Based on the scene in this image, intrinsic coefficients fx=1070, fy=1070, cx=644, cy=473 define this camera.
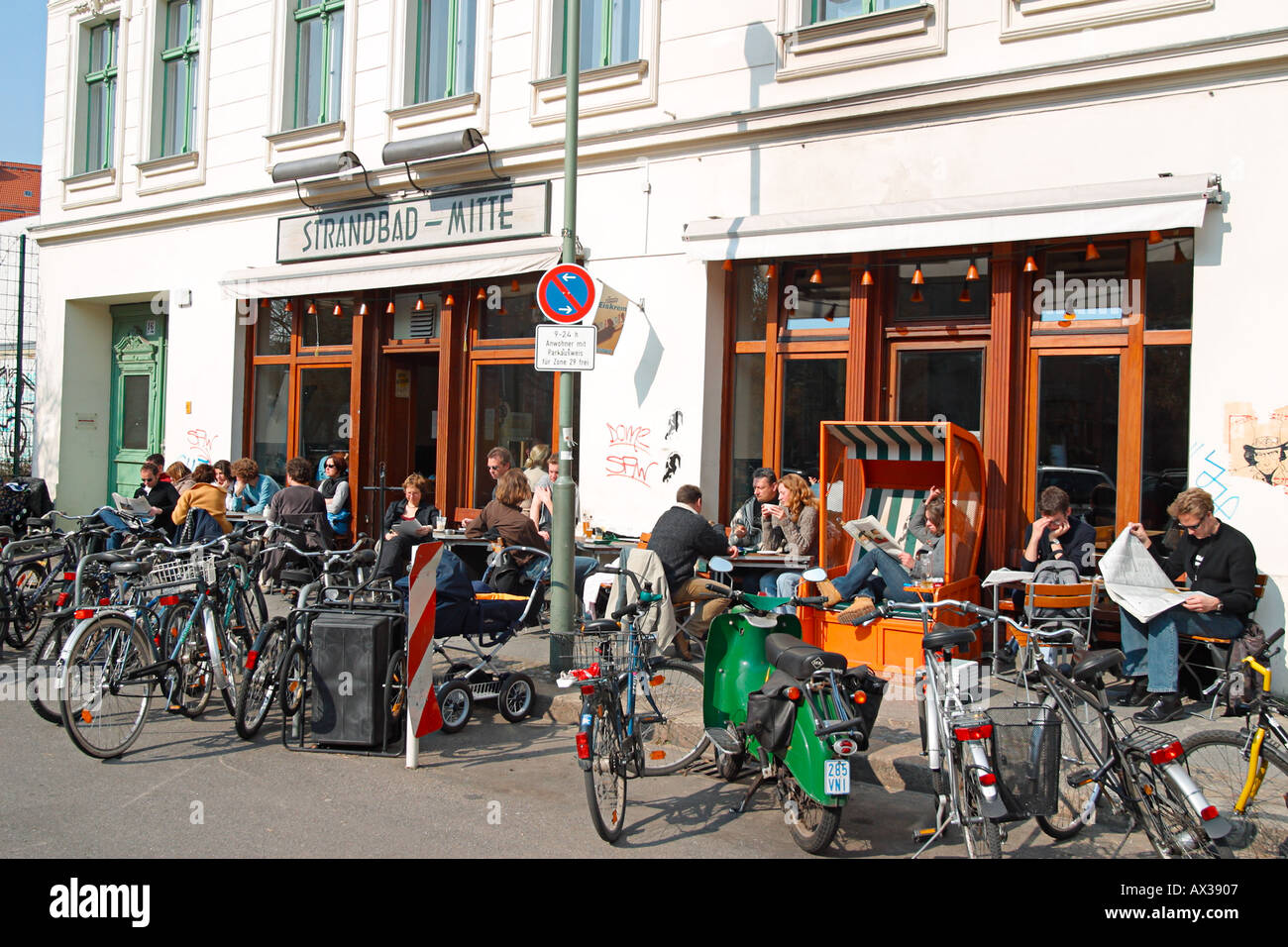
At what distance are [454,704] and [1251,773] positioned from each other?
4.44 m

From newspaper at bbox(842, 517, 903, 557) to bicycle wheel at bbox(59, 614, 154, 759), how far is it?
5097 mm

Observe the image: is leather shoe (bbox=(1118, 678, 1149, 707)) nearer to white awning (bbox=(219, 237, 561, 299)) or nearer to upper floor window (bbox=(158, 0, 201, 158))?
white awning (bbox=(219, 237, 561, 299))

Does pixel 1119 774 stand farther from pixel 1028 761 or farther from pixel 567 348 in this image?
pixel 567 348

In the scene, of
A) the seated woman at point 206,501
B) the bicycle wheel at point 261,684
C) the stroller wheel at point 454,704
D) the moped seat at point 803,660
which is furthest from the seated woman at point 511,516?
the moped seat at point 803,660

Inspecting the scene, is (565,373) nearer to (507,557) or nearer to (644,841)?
(507,557)

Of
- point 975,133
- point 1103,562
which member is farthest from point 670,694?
point 975,133

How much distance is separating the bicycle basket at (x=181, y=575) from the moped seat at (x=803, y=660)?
3.77 m

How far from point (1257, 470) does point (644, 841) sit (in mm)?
5411

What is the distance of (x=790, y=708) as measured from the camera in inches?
189

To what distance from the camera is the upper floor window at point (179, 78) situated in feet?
49.0

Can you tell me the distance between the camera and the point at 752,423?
1034 cm

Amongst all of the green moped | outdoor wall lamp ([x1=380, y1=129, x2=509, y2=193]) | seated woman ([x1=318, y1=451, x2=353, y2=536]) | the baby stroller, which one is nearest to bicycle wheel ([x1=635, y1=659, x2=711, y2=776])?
the green moped

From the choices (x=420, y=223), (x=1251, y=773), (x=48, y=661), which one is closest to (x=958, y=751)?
(x=1251, y=773)

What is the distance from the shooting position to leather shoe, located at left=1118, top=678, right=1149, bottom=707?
727 cm
